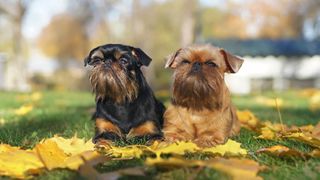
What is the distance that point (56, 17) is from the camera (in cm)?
6303

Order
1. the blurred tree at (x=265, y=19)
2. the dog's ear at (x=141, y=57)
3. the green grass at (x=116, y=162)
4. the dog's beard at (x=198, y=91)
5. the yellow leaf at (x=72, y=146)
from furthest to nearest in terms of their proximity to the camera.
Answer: the blurred tree at (x=265, y=19), the dog's ear at (x=141, y=57), the dog's beard at (x=198, y=91), the yellow leaf at (x=72, y=146), the green grass at (x=116, y=162)

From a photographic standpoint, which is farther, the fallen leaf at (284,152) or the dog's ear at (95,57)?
the dog's ear at (95,57)

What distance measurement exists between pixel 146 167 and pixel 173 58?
6.09 ft

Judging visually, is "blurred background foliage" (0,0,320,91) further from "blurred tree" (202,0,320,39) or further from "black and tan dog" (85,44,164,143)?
"black and tan dog" (85,44,164,143)

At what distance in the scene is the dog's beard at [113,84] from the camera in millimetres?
4926

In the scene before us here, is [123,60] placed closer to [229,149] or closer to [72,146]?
[72,146]

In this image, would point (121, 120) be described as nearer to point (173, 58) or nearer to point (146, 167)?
point (173, 58)

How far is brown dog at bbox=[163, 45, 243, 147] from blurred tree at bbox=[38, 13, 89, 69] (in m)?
48.0

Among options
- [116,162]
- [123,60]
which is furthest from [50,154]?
[123,60]

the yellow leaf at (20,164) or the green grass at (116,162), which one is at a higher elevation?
the yellow leaf at (20,164)

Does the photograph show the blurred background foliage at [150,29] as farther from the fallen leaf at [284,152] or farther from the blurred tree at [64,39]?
the fallen leaf at [284,152]

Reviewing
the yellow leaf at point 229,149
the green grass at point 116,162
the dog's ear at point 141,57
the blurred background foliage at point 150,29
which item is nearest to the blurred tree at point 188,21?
the blurred background foliage at point 150,29

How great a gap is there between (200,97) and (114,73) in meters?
0.87

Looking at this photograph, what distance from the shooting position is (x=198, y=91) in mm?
4742
